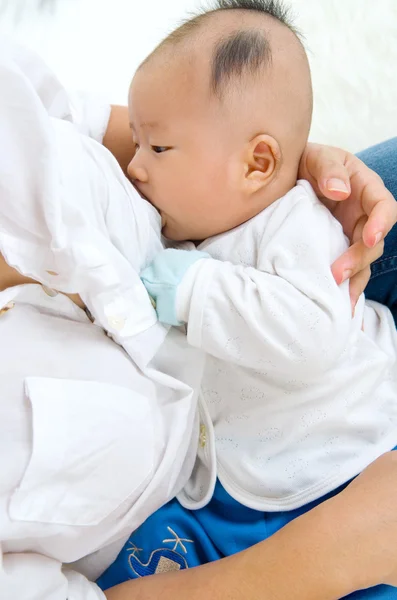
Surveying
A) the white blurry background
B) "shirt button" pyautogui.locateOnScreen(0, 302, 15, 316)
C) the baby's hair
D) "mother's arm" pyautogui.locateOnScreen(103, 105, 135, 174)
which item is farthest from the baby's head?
the white blurry background

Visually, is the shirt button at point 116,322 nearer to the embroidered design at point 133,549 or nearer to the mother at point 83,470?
the mother at point 83,470

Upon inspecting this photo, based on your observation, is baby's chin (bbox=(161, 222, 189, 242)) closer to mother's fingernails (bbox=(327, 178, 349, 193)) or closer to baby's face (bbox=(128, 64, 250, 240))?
baby's face (bbox=(128, 64, 250, 240))

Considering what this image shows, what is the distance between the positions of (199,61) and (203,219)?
7.1 inches

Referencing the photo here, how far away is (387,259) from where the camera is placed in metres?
0.88

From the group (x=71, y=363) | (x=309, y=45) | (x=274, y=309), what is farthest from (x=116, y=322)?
(x=309, y=45)

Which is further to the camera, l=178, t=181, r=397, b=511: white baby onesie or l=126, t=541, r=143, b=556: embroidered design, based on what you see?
l=126, t=541, r=143, b=556: embroidered design

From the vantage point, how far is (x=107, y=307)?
59 centimetres

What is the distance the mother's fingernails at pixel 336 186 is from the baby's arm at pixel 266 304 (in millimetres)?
81

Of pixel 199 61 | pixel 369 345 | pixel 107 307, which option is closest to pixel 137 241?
pixel 107 307

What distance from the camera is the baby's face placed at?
0.66 meters

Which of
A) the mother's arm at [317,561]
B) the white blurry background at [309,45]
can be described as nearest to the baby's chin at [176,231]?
the mother's arm at [317,561]

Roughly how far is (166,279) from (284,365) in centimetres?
16

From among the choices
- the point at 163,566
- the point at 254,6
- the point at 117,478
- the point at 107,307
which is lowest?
the point at 163,566

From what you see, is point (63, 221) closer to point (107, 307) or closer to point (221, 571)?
point (107, 307)
